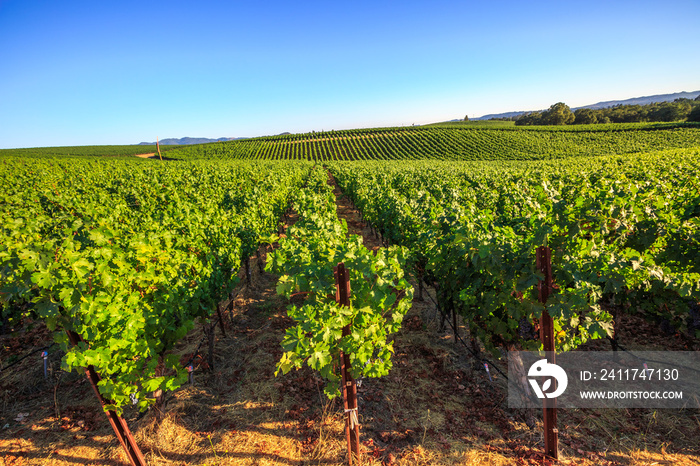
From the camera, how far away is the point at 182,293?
4.58 meters

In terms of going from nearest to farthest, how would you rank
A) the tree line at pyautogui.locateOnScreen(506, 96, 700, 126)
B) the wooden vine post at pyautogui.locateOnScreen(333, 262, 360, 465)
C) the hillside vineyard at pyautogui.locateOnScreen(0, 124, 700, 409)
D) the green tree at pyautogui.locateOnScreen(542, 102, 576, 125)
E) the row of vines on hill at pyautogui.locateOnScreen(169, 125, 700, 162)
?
the hillside vineyard at pyautogui.locateOnScreen(0, 124, 700, 409)
the wooden vine post at pyautogui.locateOnScreen(333, 262, 360, 465)
the row of vines on hill at pyautogui.locateOnScreen(169, 125, 700, 162)
the tree line at pyautogui.locateOnScreen(506, 96, 700, 126)
the green tree at pyautogui.locateOnScreen(542, 102, 576, 125)

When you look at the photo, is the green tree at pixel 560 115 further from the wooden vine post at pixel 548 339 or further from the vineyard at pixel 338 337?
the wooden vine post at pixel 548 339

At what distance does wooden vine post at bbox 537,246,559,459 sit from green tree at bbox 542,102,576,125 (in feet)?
349

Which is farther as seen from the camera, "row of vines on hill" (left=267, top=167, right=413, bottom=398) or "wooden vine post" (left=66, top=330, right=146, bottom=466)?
"wooden vine post" (left=66, top=330, right=146, bottom=466)

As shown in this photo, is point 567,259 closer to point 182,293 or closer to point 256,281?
point 182,293

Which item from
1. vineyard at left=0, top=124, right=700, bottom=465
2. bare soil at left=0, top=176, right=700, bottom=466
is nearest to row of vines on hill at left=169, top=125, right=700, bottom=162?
vineyard at left=0, top=124, right=700, bottom=465

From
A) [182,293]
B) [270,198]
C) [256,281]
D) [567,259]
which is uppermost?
[270,198]

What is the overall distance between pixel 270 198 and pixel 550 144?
65186 millimetres

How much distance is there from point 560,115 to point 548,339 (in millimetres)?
107065

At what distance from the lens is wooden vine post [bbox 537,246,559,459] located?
317 cm

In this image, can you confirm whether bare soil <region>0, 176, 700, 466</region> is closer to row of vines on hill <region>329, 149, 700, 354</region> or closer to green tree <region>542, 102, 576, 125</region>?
row of vines on hill <region>329, 149, 700, 354</region>

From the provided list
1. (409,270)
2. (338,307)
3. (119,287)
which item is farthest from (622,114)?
(119,287)

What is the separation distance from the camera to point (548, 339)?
346cm

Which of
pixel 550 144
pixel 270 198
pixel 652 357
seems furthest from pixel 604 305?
pixel 550 144
